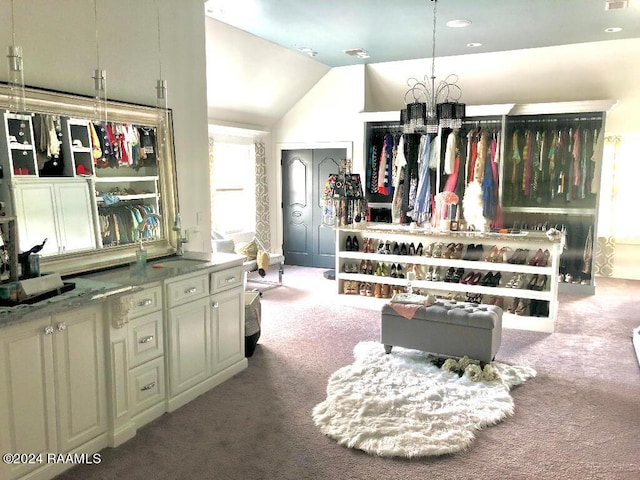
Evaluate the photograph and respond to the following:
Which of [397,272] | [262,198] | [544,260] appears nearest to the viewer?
[544,260]

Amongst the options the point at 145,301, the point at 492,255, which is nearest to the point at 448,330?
the point at 492,255

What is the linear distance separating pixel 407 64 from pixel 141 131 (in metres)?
4.50

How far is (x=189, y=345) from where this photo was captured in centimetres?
336

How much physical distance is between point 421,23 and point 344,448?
13.4 ft

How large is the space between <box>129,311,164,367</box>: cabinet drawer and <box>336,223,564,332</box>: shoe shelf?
9.53ft

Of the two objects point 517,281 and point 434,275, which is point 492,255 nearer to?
point 517,281

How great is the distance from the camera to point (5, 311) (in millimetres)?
2256

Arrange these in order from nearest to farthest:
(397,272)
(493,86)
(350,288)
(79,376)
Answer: (79,376), (397,272), (350,288), (493,86)

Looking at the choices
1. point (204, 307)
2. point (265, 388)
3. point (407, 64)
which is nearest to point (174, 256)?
point (204, 307)

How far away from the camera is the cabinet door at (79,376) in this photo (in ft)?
8.37

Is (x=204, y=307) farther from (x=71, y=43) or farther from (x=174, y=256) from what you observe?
(x=71, y=43)

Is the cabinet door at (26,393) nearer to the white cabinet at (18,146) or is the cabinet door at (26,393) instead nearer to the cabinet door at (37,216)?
the cabinet door at (37,216)

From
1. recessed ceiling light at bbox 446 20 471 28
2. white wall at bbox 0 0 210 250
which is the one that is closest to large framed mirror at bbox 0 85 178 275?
white wall at bbox 0 0 210 250

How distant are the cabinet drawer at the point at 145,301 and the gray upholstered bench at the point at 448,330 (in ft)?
5.93
